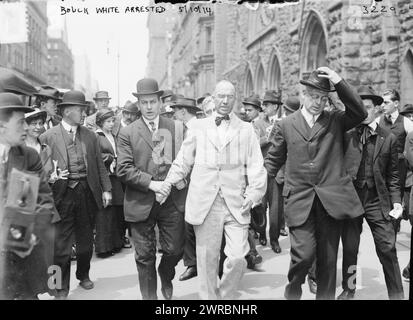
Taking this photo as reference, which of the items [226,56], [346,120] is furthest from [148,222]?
[226,56]

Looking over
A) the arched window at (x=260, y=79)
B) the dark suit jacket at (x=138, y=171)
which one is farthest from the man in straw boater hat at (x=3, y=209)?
the arched window at (x=260, y=79)

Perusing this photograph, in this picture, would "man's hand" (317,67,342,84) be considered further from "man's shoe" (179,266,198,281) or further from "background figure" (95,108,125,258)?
"background figure" (95,108,125,258)

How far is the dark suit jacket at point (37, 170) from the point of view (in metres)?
3.50

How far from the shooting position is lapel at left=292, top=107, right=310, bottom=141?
4301mm

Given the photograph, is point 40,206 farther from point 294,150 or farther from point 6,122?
point 294,150

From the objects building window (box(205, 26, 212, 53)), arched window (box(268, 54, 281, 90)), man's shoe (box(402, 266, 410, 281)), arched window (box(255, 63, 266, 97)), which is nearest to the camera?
man's shoe (box(402, 266, 410, 281))

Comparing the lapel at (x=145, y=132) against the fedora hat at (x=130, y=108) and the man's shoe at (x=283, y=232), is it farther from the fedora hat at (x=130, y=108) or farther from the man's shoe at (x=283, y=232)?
the man's shoe at (x=283, y=232)

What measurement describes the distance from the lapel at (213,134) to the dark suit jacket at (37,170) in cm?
152

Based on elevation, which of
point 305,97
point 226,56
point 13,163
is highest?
point 226,56

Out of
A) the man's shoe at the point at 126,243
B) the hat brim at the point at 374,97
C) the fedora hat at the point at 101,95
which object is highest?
the fedora hat at the point at 101,95

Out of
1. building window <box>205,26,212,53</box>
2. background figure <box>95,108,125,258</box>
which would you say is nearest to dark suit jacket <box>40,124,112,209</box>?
background figure <box>95,108,125,258</box>

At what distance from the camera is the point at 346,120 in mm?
4328
